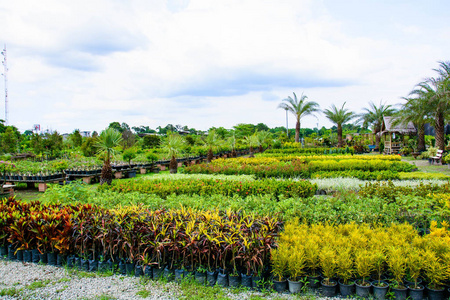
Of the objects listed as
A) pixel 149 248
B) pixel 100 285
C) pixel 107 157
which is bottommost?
pixel 100 285

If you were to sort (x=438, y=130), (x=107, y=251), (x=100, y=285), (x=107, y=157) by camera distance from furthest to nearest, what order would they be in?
(x=438, y=130)
(x=107, y=157)
(x=107, y=251)
(x=100, y=285)

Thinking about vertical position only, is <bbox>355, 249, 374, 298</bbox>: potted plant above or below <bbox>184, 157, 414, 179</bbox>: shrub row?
below

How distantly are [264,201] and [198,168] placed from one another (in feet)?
24.8

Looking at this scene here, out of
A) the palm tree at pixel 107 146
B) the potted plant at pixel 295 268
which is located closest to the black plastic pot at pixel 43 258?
the potted plant at pixel 295 268

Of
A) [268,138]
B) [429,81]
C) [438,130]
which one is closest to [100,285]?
[438,130]

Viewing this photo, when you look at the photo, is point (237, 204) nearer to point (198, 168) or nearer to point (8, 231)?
point (8, 231)

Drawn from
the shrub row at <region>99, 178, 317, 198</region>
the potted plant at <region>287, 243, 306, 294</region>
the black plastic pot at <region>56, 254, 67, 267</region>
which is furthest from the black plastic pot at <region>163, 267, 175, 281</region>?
the shrub row at <region>99, 178, 317, 198</region>

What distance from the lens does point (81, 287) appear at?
3.83 meters

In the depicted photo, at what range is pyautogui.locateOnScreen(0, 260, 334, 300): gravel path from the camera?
3.57 meters

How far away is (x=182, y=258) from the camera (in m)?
4.30

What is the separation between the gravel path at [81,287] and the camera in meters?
3.57

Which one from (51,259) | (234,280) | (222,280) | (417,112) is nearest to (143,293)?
(222,280)

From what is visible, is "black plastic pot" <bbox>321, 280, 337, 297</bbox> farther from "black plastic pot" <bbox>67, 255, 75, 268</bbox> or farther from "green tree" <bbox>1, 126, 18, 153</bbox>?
"green tree" <bbox>1, 126, 18, 153</bbox>

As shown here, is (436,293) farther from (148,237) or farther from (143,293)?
(148,237)
